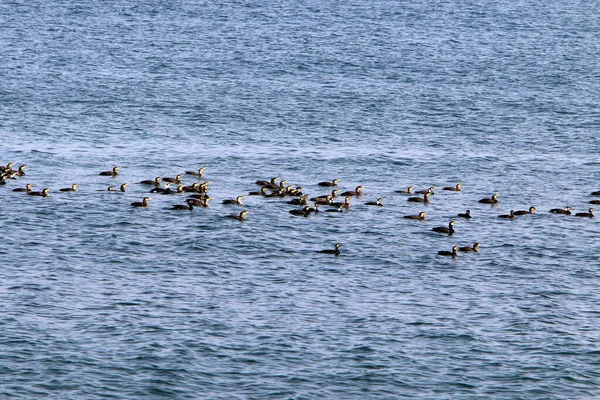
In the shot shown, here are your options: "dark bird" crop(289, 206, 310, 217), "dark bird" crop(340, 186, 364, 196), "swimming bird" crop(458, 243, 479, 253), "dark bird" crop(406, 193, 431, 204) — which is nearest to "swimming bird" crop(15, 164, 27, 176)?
"dark bird" crop(289, 206, 310, 217)

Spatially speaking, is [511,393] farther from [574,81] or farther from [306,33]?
[306,33]

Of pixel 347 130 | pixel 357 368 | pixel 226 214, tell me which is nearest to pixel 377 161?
pixel 347 130

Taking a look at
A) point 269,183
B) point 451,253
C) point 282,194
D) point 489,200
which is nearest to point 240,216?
point 282,194

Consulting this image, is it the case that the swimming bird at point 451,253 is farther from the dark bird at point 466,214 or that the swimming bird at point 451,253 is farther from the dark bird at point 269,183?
the dark bird at point 269,183

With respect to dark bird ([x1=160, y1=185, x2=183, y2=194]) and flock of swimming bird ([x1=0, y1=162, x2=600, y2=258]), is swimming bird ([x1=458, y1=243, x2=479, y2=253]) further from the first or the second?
dark bird ([x1=160, y1=185, x2=183, y2=194])

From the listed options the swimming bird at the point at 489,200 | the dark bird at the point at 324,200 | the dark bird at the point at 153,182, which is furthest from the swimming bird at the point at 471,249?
the dark bird at the point at 153,182

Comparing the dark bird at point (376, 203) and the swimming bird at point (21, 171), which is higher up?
the swimming bird at point (21, 171)

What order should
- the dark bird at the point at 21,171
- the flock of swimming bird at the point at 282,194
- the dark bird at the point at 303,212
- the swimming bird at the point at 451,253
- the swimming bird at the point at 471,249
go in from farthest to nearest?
the dark bird at the point at 21,171 → the flock of swimming bird at the point at 282,194 → the dark bird at the point at 303,212 → the swimming bird at the point at 471,249 → the swimming bird at the point at 451,253

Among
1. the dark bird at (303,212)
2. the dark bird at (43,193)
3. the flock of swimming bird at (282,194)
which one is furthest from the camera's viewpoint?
the dark bird at (43,193)

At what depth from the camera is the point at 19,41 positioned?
10531 cm

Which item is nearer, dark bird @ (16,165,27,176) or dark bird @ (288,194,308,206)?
dark bird @ (288,194,308,206)

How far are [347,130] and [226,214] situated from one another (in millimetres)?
21431

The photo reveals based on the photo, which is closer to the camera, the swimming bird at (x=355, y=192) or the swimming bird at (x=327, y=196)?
the swimming bird at (x=327, y=196)

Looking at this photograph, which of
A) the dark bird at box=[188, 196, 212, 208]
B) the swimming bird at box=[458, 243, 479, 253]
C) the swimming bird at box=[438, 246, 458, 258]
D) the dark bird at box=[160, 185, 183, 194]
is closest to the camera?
the swimming bird at box=[438, 246, 458, 258]
